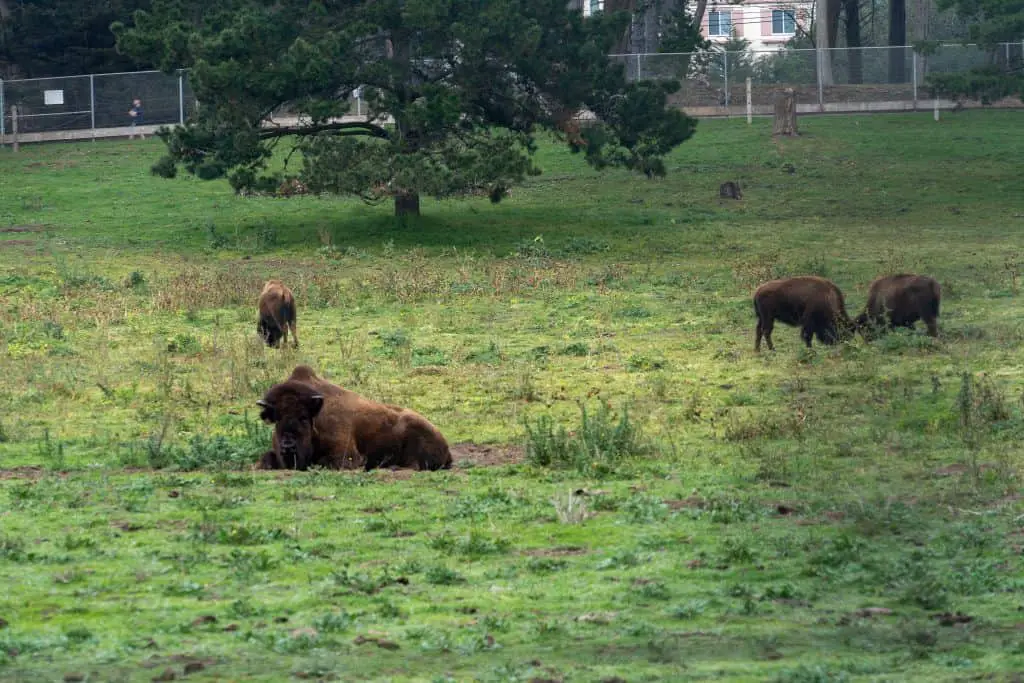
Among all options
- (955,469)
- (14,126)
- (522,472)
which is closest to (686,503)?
(522,472)

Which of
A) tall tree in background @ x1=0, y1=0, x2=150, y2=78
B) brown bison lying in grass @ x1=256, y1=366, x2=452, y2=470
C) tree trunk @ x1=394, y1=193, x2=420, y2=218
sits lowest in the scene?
brown bison lying in grass @ x1=256, y1=366, x2=452, y2=470

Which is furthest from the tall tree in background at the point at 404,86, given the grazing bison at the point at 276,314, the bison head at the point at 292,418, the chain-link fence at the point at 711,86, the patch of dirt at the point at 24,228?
the bison head at the point at 292,418

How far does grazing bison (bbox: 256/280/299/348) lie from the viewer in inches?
832

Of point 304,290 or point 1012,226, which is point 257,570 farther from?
point 1012,226

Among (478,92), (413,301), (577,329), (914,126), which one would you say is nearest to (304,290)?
(413,301)

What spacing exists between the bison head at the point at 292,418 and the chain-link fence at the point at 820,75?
38.6 meters

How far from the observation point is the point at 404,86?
3262 cm

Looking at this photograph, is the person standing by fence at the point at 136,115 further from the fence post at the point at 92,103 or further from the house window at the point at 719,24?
the house window at the point at 719,24

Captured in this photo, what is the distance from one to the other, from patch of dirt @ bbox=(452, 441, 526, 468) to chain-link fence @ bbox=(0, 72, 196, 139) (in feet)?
124

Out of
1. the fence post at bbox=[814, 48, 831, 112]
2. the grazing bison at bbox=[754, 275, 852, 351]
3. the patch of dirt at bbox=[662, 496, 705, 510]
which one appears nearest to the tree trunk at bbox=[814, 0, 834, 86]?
the fence post at bbox=[814, 48, 831, 112]

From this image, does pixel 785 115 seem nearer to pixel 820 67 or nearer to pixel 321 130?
pixel 820 67

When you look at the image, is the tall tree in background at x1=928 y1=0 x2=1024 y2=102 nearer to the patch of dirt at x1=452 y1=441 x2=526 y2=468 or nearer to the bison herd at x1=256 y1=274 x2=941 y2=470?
the patch of dirt at x1=452 y1=441 x2=526 y2=468

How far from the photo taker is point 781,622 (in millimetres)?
8375

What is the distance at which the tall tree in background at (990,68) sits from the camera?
36.9m
